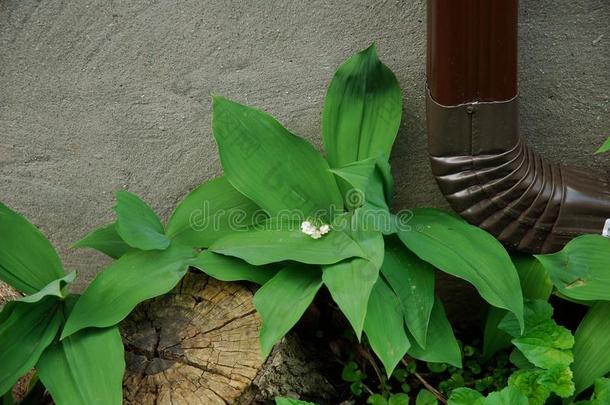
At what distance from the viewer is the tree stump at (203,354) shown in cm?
145

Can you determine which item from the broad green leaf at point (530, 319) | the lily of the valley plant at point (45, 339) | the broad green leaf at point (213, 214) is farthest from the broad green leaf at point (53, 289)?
the broad green leaf at point (530, 319)

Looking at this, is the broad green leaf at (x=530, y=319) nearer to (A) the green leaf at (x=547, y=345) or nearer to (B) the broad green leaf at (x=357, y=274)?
(A) the green leaf at (x=547, y=345)

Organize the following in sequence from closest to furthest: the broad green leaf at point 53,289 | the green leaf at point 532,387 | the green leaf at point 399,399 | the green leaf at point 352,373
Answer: the broad green leaf at point 53,289 < the green leaf at point 532,387 < the green leaf at point 399,399 < the green leaf at point 352,373

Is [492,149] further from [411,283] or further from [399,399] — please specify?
[399,399]

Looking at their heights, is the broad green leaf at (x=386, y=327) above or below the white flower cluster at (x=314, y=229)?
below

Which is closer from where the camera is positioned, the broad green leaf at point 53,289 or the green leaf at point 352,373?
the broad green leaf at point 53,289

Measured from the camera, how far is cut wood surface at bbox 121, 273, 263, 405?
1.45 metres

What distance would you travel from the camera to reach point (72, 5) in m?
1.63

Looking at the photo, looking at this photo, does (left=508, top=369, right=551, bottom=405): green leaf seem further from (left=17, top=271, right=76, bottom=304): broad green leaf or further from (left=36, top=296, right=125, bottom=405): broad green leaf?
(left=17, top=271, right=76, bottom=304): broad green leaf

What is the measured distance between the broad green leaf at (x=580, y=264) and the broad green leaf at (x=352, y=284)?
41 cm

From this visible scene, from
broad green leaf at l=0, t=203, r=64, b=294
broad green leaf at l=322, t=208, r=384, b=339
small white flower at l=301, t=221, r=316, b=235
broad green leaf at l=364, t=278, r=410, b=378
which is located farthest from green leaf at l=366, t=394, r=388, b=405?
broad green leaf at l=0, t=203, r=64, b=294

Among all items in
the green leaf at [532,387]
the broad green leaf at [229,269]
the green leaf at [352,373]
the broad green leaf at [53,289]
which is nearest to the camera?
the broad green leaf at [53,289]

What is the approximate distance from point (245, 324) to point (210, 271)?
0.15 m

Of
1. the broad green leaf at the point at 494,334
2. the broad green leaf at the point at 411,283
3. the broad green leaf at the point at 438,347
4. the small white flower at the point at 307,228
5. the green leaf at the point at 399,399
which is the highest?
the small white flower at the point at 307,228
